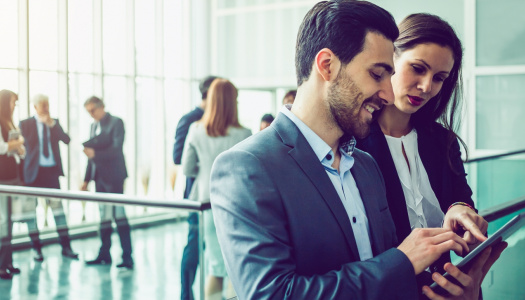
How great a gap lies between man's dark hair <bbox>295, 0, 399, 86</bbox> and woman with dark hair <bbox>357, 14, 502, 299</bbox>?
507mm

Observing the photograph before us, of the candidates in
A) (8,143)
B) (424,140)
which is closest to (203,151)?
(424,140)

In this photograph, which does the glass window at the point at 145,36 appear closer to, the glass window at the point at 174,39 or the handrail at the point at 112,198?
the glass window at the point at 174,39

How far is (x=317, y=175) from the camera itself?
138cm

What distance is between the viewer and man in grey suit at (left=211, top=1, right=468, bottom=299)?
1.25 meters

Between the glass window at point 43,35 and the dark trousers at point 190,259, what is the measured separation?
644cm

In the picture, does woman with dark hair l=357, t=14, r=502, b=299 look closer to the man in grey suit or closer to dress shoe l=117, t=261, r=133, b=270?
the man in grey suit

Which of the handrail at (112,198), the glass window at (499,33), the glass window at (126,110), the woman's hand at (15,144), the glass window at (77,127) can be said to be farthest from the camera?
the glass window at (126,110)

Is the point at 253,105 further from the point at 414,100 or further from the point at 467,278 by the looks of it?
the point at 467,278

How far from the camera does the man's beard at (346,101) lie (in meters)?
1.38

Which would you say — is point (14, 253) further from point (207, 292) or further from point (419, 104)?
point (419, 104)

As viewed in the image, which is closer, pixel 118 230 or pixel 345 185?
pixel 345 185

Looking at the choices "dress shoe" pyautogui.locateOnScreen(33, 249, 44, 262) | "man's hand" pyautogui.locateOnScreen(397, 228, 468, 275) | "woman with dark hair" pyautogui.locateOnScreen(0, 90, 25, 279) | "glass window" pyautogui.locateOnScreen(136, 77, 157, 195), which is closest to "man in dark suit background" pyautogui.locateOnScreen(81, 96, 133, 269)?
"woman with dark hair" pyautogui.locateOnScreen(0, 90, 25, 279)

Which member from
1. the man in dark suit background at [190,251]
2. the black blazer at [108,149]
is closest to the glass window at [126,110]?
the black blazer at [108,149]

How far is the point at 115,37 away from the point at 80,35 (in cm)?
76
